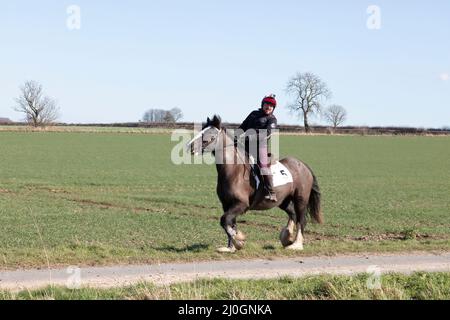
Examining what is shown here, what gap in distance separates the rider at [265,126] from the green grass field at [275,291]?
146 inches

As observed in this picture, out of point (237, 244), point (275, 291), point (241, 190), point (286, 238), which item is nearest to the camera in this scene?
point (275, 291)

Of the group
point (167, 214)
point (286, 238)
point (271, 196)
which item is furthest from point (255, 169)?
point (167, 214)

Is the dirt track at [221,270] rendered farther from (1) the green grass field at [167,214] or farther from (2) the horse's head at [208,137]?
(2) the horse's head at [208,137]

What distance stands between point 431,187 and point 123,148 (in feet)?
124

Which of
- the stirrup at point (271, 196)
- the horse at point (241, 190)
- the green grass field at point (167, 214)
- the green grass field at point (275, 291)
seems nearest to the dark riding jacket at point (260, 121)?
the horse at point (241, 190)

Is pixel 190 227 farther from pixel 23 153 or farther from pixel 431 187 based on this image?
pixel 23 153

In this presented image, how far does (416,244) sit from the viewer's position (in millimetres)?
13945

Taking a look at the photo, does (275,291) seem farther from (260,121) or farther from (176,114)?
(176,114)

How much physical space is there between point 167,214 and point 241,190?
848 cm

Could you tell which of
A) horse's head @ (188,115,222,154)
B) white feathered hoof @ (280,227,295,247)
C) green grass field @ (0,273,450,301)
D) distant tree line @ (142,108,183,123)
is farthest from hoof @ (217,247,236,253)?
distant tree line @ (142,108,183,123)

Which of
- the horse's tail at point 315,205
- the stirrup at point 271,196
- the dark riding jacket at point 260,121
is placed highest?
the dark riding jacket at point 260,121

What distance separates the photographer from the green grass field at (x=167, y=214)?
1293 centimetres

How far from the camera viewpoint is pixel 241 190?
1246 centimetres

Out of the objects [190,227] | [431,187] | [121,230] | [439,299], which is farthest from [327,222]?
[431,187]
